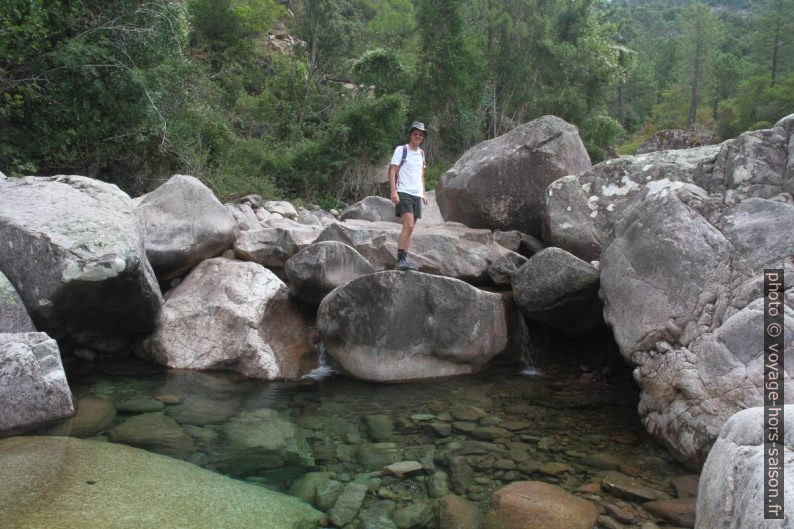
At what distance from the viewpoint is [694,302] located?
579 cm

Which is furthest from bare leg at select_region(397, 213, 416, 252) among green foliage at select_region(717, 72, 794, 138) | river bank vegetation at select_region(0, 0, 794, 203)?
green foliage at select_region(717, 72, 794, 138)

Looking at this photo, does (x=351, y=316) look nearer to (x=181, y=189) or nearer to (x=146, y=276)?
(x=146, y=276)

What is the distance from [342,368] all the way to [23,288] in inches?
148

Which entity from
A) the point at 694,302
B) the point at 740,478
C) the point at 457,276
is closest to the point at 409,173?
the point at 457,276

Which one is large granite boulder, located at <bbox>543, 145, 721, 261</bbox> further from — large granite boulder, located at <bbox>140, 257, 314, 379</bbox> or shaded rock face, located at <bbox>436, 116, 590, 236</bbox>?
large granite boulder, located at <bbox>140, 257, 314, 379</bbox>

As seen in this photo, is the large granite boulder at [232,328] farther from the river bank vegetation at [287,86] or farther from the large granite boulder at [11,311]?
the river bank vegetation at [287,86]

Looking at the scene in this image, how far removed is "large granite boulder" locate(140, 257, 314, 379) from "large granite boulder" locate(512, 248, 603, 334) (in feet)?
9.86

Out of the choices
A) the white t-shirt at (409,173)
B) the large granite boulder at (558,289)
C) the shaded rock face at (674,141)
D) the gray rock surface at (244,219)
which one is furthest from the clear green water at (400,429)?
the shaded rock face at (674,141)

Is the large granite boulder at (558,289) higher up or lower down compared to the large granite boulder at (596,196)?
lower down

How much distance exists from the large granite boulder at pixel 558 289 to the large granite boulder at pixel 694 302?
784 millimetres

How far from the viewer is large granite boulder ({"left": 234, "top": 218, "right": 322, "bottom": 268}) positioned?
9.28 meters

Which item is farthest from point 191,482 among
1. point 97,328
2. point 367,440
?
point 97,328

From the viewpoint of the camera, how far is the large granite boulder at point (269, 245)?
9281mm

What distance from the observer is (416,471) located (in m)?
5.12
